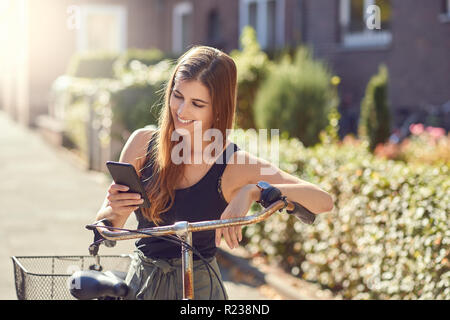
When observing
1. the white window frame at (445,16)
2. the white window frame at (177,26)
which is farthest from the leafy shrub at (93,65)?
the white window frame at (445,16)

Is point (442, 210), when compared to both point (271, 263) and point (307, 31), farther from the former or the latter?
point (307, 31)

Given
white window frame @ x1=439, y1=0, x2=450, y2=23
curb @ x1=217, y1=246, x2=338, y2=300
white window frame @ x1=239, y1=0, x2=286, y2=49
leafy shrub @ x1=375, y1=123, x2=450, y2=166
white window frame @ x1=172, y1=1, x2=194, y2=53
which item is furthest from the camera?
white window frame @ x1=172, y1=1, x2=194, y2=53

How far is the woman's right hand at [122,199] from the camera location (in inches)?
100

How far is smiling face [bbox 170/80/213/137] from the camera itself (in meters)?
2.76

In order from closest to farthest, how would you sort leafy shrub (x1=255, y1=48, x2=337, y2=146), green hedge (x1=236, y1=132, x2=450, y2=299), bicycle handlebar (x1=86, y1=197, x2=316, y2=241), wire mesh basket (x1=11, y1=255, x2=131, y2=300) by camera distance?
bicycle handlebar (x1=86, y1=197, x2=316, y2=241)
wire mesh basket (x1=11, y1=255, x2=131, y2=300)
green hedge (x1=236, y1=132, x2=450, y2=299)
leafy shrub (x1=255, y1=48, x2=337, y2=146)

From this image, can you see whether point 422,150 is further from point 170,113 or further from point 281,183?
point 170,113

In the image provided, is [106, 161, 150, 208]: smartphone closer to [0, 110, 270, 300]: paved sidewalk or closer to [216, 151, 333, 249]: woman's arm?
[216, 151, 333, 249]: woman's arm

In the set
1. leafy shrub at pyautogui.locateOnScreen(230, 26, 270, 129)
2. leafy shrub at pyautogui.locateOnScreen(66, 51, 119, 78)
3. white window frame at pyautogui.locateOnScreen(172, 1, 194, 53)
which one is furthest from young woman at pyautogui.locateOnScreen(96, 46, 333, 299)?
white window frame at pyautogui.locateOnScreen(172, 1, 194, 53)

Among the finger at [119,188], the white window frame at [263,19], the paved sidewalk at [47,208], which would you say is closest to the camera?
the finger at [119,188]

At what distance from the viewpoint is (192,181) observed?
3000mm

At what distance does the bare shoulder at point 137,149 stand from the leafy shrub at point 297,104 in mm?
8281

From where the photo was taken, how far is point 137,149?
3064 mm

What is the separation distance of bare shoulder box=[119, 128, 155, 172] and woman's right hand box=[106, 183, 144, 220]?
454 mm

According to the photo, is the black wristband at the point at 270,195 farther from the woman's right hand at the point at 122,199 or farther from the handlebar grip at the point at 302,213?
the woman's right hand at the point at 122,199
